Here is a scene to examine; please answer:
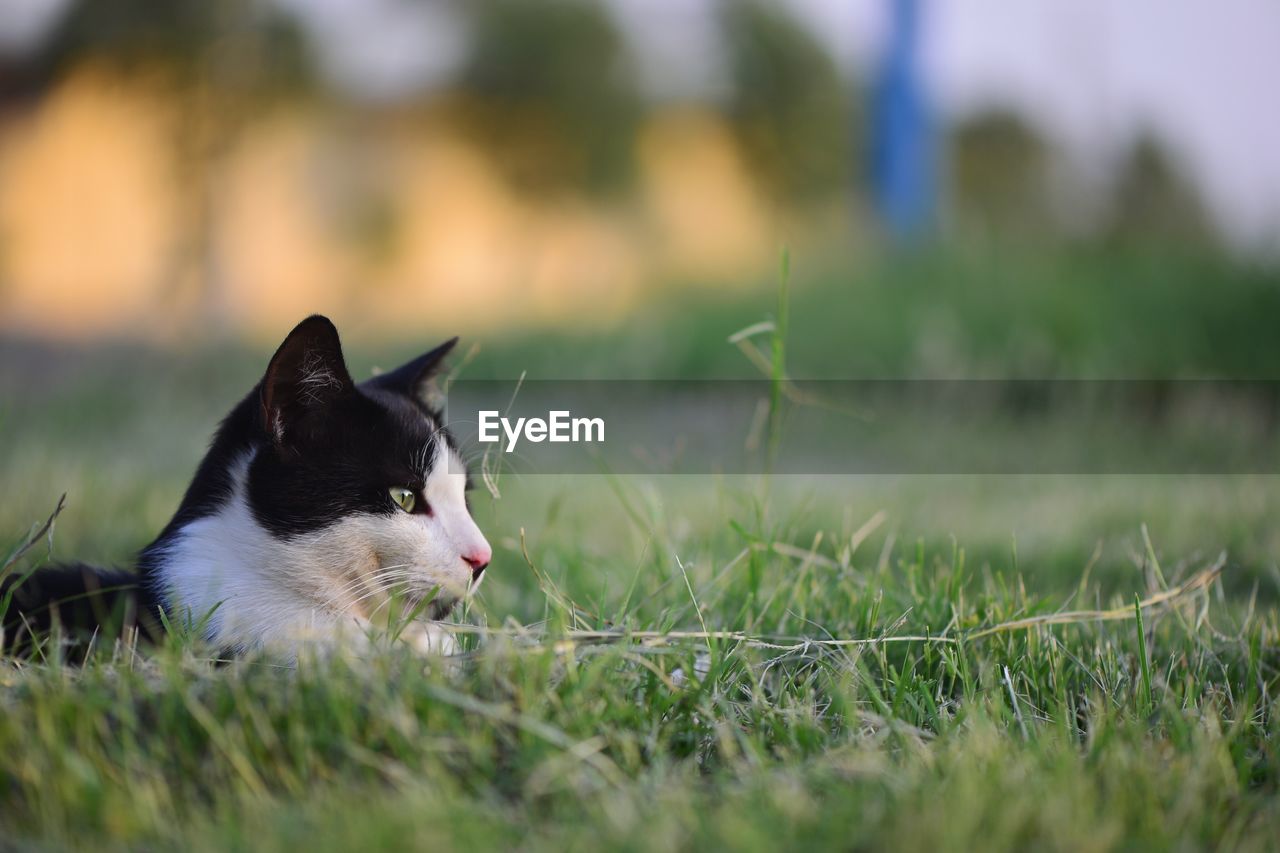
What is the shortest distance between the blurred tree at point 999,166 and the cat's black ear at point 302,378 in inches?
215

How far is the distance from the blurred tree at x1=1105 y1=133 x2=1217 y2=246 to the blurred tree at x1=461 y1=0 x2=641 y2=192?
3.96 m

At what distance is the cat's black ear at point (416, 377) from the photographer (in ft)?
5.35

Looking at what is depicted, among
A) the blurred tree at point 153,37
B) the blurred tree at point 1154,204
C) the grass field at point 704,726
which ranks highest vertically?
the blurred tree at point 153,37

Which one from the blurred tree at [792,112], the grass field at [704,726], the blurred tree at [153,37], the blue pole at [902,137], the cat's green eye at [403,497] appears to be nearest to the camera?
the grass field at [704,726]

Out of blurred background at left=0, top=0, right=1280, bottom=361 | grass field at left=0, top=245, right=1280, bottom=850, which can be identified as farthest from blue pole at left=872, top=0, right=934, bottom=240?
grass field at left=0, top=245, right=1280, bottom=850

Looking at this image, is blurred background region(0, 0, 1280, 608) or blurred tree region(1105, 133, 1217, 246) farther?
blurred tree region(1105, 133, 1217, 246)

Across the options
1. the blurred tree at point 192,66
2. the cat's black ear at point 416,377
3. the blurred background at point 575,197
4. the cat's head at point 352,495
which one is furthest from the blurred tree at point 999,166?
the cat's head at point 352,495

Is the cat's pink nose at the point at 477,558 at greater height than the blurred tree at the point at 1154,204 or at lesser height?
lesser

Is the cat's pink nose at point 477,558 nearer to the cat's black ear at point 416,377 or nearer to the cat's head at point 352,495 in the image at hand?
the cat's head at point 352,495

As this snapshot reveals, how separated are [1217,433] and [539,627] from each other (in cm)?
341

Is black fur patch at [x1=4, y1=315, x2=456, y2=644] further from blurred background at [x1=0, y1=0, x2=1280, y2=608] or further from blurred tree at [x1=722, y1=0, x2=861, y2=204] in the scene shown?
blurred tree at [x1=722, y1=0, x2=861, y2=204]

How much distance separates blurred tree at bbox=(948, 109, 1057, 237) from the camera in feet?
23.4

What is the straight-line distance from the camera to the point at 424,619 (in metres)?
1.40

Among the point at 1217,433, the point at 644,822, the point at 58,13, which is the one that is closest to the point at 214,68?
the point at 58,13
